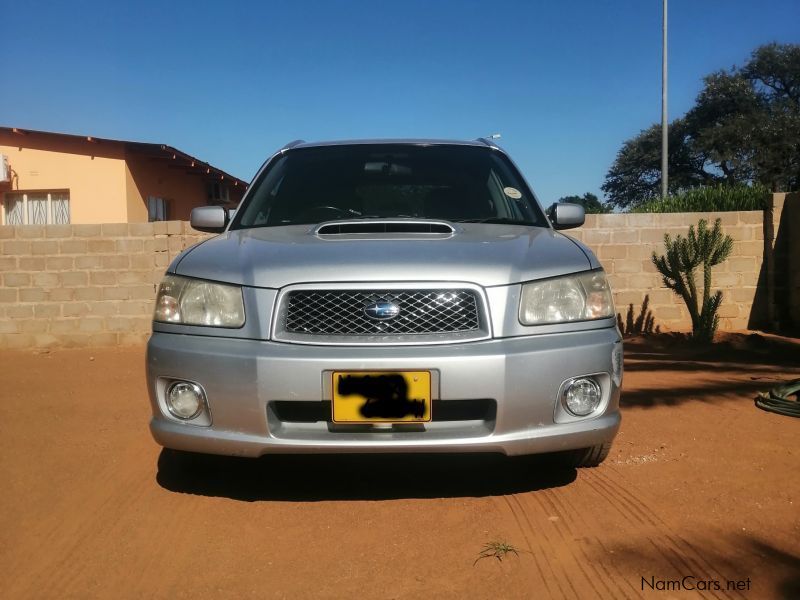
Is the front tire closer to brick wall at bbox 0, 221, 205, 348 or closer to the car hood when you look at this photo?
the car hood

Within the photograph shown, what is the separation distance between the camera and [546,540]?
2854mm

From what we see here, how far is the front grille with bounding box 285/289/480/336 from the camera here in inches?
114

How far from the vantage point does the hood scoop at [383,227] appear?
3492 mm

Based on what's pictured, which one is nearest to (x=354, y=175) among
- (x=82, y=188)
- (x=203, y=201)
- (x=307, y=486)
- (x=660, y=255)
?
(x=307, y=486)

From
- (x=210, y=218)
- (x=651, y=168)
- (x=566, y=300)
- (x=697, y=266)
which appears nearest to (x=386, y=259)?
(x=566, y=300)

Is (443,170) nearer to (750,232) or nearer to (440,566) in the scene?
(440,566)

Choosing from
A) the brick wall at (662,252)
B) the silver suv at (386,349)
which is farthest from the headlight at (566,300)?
the brick wall at (662,252)

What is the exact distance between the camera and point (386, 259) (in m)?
2.99

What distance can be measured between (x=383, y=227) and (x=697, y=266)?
641 centimetres

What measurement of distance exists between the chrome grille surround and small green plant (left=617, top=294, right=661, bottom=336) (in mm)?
6691

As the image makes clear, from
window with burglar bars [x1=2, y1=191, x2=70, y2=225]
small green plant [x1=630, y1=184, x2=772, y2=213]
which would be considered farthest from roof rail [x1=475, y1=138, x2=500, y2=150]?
window with burglar bars [x1=2, y1=191, x2=70, y2=225]

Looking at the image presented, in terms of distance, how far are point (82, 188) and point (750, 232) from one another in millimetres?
13168

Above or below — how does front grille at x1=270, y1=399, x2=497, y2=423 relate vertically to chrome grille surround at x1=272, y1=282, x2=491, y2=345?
below

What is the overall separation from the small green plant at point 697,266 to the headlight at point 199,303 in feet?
22.1
